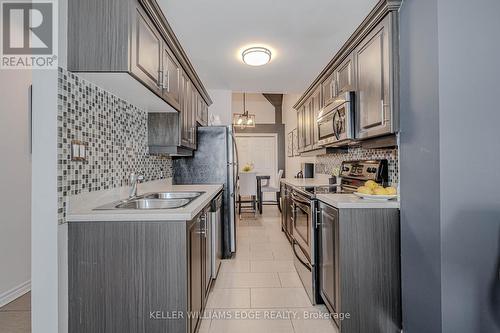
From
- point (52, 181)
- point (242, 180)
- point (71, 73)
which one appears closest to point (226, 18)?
point (71, 73)

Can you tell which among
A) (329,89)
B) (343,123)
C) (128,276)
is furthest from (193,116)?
(128,276)

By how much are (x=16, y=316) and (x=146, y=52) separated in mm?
2240

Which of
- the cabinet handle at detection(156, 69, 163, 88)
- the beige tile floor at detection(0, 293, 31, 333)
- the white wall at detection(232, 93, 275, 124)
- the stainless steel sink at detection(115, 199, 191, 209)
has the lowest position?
the beige tile floor at detection(0, 293, 31, 333)

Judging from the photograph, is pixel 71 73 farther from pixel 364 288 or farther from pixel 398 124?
pixel 364 288

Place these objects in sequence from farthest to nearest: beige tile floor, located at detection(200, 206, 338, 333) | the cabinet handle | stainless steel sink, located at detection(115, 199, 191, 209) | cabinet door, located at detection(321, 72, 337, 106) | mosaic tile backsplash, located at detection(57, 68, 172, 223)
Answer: cabinet door, located at detection(321, 72, 337, 106), stainless steel sink, located at detection(115, 199, 191, 209), beige tile floor, located at detection(200, 206, 338, 333), the cabinet handle, mosaic tile backsplash, located at detection(57, 68, 172, 223)

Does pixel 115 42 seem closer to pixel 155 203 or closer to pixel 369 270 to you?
pixel 155 203

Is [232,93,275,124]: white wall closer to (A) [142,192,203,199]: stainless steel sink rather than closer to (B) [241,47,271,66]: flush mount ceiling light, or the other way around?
(B) [241,47,271,66]: flush mount ceiling light

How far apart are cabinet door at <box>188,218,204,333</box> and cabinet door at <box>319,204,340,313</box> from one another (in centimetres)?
92

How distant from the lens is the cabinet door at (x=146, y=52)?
4.79ft

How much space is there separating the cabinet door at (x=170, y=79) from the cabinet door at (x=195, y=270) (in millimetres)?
1024

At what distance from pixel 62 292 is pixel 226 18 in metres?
2.11

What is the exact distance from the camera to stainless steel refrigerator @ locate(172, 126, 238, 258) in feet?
11.3

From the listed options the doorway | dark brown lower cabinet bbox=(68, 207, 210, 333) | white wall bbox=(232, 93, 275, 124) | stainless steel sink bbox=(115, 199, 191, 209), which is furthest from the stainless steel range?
white wall bbox=(232, 93, 275, 124)

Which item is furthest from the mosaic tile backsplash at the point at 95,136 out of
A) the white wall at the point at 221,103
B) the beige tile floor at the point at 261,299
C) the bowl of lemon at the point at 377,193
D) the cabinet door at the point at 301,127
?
the cabinet door at the point at 301,127
